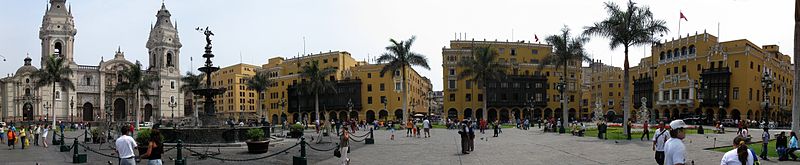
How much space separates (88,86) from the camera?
9825 cm

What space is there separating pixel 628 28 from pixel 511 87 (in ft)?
173

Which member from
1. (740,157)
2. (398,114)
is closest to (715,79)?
(398,114)

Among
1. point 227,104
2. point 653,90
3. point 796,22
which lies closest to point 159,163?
point 796,22

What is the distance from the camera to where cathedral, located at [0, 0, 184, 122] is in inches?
3610

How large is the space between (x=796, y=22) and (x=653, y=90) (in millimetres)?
70163

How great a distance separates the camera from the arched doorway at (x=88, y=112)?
320 feet

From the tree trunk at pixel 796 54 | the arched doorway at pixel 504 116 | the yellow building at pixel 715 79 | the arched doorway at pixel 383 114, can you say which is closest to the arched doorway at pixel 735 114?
the yellow building at pixel 715 79

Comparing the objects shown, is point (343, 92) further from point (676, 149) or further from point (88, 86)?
point (676, 149)

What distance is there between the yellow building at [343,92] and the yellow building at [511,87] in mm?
7348

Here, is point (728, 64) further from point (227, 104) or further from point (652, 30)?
point (227, 104)

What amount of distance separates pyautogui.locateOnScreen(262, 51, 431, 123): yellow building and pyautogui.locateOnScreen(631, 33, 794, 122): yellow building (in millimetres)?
Result: 36446

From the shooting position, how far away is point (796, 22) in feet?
65.2

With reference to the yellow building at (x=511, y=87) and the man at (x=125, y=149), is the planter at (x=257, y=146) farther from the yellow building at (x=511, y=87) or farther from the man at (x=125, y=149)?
the yellow building at (x=511, y=87)

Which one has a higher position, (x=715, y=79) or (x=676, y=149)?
(x=715, y=79)
